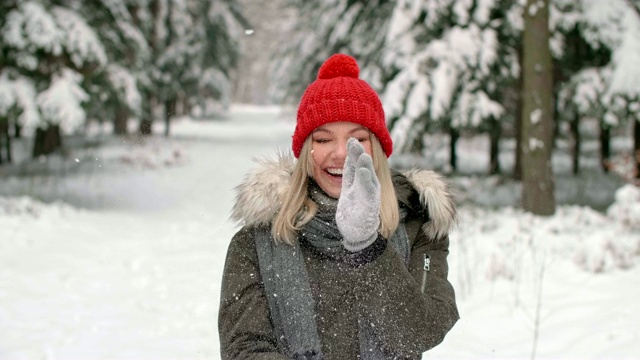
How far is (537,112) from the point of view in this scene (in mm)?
9852

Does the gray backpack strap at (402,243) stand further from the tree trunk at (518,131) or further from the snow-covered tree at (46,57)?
the tree trunk at (518,131)

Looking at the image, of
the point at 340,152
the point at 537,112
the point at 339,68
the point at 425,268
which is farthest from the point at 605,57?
the point at 340,152

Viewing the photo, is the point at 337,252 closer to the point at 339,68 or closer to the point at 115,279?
the point at 339,68

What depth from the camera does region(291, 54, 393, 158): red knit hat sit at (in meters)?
2.21

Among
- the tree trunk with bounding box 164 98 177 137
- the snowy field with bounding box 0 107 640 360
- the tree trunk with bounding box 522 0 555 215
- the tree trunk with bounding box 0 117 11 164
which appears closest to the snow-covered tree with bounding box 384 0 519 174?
the tree trunk with bounding box 522 0 555 215

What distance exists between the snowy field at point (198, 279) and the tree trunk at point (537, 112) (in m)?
0.43

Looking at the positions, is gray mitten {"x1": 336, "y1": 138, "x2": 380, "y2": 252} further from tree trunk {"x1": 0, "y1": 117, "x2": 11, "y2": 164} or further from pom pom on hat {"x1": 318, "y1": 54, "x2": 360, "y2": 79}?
tree trunk {"x1": 0, "y1": 117, "x2": 11, "y2": 164}

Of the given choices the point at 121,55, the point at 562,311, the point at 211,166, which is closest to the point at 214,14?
the point at 211,166

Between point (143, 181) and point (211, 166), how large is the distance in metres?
3.44

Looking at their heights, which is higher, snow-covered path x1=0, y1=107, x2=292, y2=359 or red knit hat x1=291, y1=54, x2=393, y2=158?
red knit hat x1=291, y1=54, x2=393, y2=158

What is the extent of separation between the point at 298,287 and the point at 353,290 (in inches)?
7.2

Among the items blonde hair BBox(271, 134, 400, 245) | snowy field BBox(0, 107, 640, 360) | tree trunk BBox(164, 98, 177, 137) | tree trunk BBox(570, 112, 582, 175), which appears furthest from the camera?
tree trunk BBox(164, 98, 177, 137)

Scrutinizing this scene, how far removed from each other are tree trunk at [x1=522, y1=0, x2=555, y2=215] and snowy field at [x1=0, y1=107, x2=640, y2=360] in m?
0.43

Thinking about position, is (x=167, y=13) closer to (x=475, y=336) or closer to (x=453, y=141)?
(x=453, y=141)
